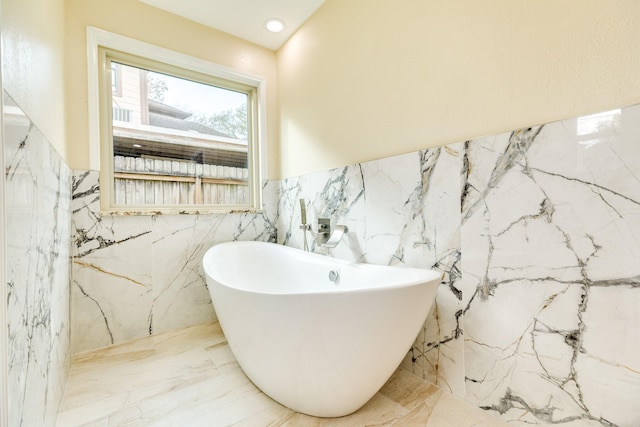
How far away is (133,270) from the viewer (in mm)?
1787

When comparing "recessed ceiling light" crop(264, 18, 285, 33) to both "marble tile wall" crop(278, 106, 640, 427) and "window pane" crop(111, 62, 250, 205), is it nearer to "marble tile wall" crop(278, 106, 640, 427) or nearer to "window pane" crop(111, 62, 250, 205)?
"window pane" crop(111, 62, 250, 205)

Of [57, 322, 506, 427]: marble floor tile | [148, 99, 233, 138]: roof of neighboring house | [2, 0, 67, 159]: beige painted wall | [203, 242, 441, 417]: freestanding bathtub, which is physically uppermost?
[148, 99, 233, 138]: roof of neighboring house

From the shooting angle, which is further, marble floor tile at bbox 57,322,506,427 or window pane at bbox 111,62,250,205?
window pane at bbox 111,62,250,205

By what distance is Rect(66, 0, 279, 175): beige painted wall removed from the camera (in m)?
1.62

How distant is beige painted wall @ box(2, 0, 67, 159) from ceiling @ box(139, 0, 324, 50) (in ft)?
2.35

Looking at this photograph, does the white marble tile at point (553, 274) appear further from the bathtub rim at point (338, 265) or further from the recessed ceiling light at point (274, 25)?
the recessed ceiling light at point (274, 25)

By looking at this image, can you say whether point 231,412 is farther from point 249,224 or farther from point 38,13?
point 38,13

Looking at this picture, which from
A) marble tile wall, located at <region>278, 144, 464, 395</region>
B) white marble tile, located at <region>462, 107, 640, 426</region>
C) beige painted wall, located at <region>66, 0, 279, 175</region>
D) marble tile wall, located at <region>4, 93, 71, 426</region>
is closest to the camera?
marble tile wall, located at <region>4, 93, 71, 426</region>

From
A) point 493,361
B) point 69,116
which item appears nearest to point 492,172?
point 493,361

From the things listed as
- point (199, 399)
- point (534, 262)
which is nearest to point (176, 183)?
point (199, 399)

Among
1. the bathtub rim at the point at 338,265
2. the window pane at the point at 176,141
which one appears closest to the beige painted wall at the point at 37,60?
the window pane at the point at 176,141

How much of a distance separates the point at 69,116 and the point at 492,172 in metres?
2.28

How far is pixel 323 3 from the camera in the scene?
1878mm

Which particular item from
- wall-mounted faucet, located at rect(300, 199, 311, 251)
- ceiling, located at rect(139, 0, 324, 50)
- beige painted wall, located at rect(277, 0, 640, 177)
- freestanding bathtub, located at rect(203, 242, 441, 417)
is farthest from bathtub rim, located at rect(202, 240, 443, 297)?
ceiling, located at rect(139, 0, 324, 50)
